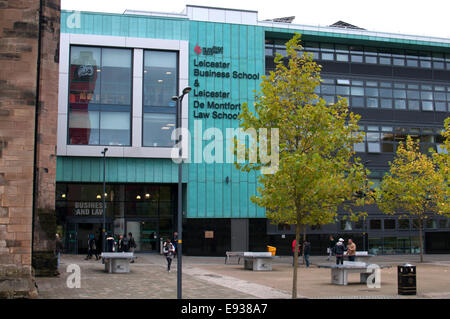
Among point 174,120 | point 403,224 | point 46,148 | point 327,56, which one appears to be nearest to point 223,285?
point 46,148

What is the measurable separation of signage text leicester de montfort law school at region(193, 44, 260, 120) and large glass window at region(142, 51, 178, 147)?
5.48 ft

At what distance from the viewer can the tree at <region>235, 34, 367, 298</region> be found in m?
17.7

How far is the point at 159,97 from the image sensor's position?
39562 mm

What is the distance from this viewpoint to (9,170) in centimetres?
1722

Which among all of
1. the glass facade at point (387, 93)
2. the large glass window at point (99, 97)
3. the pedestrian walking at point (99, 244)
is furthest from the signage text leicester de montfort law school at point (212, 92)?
the pedestrian walking at point (99, 244)

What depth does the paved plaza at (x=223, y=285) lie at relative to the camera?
18406 mm

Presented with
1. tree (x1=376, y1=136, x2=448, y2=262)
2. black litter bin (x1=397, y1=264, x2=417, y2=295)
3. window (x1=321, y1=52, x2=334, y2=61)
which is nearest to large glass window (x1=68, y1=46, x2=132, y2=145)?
window (x1=321, y1=52, x2=334, y2=61)

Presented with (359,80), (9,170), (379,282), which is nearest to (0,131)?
(9,170)

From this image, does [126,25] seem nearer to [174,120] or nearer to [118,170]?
[174,120]

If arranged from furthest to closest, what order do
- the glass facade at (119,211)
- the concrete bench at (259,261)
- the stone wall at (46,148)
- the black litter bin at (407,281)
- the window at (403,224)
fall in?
the window at (403,224), the glass facade at (119,211), the concrete bench at (259,261), the stone wall at (46,148), the black litter bin at (407,281)

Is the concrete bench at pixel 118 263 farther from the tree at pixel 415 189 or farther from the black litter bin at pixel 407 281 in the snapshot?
the tree at pixel 415 189

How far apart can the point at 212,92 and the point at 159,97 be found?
406 cm

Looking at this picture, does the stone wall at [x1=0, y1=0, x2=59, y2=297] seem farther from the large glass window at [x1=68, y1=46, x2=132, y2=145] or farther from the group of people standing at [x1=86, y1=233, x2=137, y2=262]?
the large glass window at [x1=68, y1=46, x2=132, y2=145]

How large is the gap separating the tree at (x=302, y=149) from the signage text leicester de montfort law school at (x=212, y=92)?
20921mm
